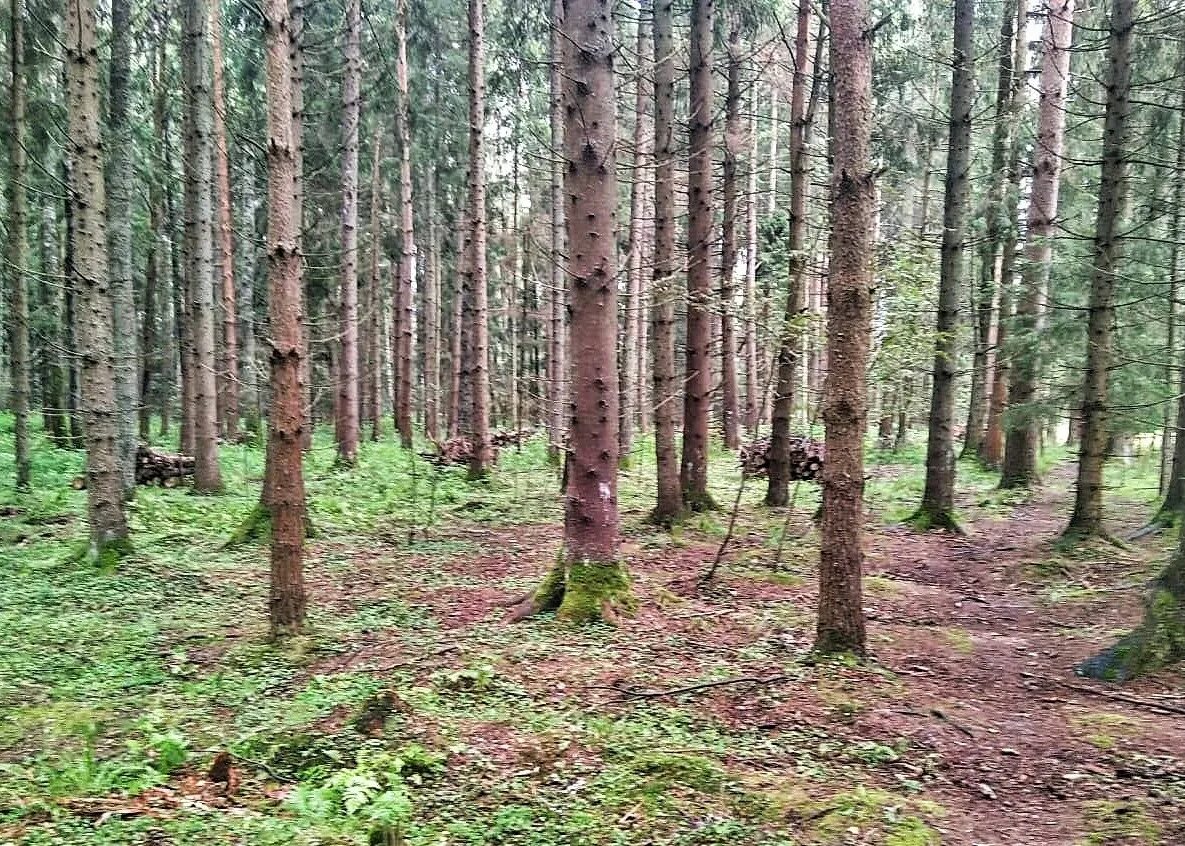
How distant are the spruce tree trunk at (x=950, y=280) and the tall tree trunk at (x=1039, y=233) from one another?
5.96 feet

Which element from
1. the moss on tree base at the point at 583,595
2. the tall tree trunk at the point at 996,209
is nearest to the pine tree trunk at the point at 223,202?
the moss on tree base at the point at 583,595

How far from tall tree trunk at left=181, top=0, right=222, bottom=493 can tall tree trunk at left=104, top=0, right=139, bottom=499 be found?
946mm

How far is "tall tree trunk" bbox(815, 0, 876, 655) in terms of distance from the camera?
18.1 ft

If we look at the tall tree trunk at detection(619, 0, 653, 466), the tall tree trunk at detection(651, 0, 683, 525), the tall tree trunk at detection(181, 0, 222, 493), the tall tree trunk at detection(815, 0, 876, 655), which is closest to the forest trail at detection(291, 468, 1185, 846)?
the tall tree trunk at detection(815, 0, 876, 655)

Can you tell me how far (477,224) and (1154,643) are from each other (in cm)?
1241

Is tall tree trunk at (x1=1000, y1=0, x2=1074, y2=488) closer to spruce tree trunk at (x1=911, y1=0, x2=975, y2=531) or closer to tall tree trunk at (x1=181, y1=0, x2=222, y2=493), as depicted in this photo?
spruce tree trunk at (x1=911, y1=0, x2=975, y2=531)

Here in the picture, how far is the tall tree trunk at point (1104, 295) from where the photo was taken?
31.8 ft

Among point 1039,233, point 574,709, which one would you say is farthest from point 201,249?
point 1039,233

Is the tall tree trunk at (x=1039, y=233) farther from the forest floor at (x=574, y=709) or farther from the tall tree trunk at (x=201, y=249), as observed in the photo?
the tall tree trunk at (x=201, y=249)

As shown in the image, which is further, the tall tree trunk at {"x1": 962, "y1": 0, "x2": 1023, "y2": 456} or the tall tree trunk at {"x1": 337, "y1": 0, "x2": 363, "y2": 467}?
the tall tree trunk at {"x1": 962, "y1": 0, "x2": 1023, "y2": 456}

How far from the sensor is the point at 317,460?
1945cm

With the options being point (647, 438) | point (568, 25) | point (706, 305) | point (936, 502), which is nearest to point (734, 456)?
point (647, 438)

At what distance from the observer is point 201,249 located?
13992 millimetres

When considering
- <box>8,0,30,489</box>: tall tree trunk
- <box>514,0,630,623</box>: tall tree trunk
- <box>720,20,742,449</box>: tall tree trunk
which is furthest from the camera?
<box>720,20,742,449</box>: tall tree trunk
